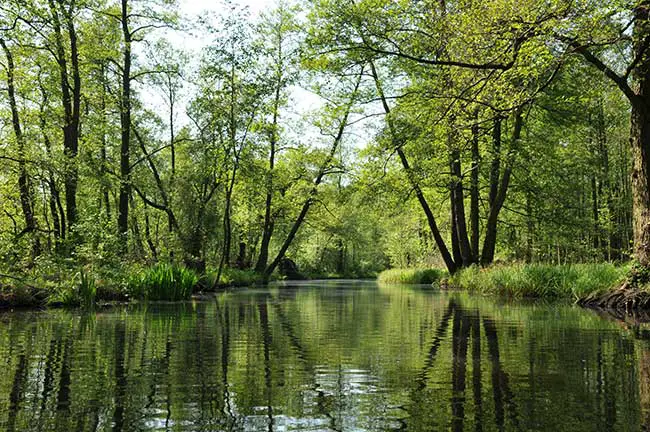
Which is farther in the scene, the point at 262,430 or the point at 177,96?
the point at 177,96

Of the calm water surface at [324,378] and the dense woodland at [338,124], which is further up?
the dense woodland at [338,124]

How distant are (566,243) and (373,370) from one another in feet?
74.1

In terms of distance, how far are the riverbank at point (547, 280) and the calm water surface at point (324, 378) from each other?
240 inches

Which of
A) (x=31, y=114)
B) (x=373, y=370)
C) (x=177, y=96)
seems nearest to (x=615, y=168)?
(x=177, y=96)

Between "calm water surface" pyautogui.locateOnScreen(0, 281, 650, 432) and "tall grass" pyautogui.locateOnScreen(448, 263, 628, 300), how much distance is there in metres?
6.27

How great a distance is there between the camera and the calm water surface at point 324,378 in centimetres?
319

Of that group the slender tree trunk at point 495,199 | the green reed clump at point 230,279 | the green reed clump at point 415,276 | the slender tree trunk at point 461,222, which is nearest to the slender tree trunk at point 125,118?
the green reed clump at point 230,279

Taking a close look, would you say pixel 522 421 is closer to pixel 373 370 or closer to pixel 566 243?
pixel 373 370

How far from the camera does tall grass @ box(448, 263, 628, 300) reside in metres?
13.8

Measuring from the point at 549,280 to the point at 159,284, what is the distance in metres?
11.3

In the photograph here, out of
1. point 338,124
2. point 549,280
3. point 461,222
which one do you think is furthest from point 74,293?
point 338,124

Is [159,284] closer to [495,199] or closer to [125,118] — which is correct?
[125,118]

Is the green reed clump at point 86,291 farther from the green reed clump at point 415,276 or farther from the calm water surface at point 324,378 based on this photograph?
the green reed clump at point 415,276

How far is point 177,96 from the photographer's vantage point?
31734 millimetres
